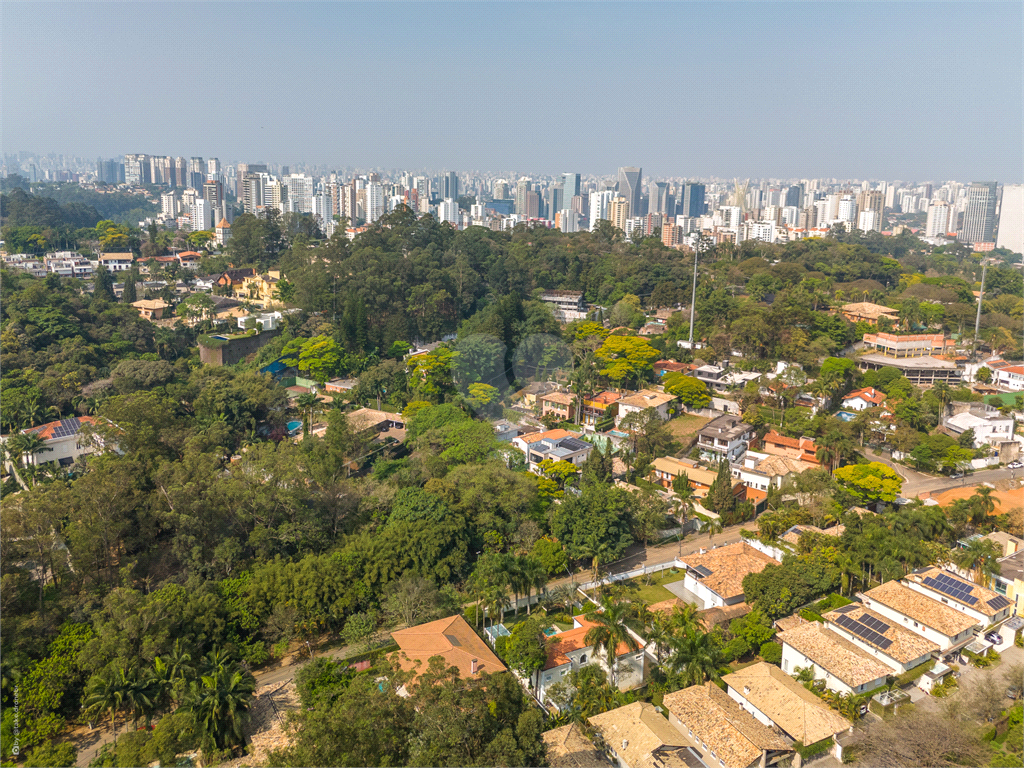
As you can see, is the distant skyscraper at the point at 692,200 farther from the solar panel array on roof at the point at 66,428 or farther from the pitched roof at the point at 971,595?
the pitched roof at the point at 971,595

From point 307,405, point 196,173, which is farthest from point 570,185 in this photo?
Result: point 307,405

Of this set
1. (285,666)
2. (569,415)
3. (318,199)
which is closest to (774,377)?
(569,415)

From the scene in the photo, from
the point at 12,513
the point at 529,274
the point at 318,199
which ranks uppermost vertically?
the point at 318,199

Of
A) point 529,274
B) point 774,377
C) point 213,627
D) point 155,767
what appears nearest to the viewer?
point 155,767

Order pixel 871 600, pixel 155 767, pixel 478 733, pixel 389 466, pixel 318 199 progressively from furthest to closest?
1. pixel 318 199
2. pixel 389 466
3. pixel 871 600
4. pixel 155 767
5. pixel 478 733

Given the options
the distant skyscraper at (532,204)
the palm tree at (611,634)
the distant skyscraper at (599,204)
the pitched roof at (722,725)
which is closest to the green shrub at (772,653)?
the pitched roof at (722,725)

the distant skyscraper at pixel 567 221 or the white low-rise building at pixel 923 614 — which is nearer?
the white low-rise building at pixel 923 614

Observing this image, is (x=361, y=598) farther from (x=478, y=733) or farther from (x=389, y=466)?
(x=389, y=466)
